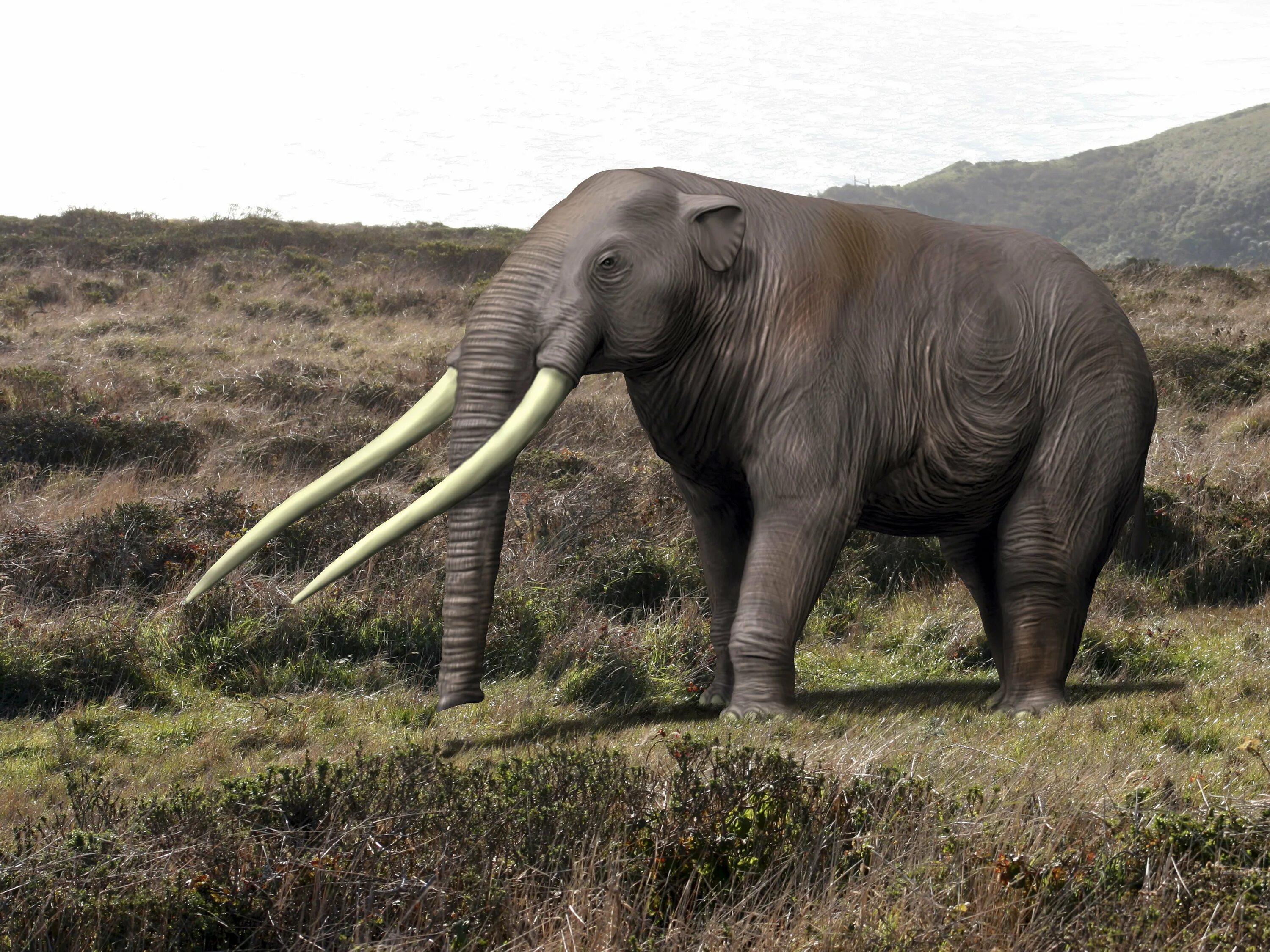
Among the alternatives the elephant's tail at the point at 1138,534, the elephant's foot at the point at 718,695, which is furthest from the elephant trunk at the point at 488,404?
the elephant's tail at the point at 1138,534

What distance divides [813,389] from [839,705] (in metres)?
1.66

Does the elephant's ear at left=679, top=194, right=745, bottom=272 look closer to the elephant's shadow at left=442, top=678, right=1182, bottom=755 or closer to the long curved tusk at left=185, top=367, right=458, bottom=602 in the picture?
the long curved tusk at left=185, top=367, right=458, bottom=602

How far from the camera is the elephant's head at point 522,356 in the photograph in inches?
206

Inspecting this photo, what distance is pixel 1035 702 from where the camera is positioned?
6.33 metres

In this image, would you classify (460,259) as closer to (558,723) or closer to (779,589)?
(558,723)

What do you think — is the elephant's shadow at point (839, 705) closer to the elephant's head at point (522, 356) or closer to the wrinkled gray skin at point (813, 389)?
the wrinkled gray skin at point (813, 389)

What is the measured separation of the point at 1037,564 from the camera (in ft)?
20.3

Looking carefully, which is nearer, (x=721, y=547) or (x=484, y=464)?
(x=484, y=464)

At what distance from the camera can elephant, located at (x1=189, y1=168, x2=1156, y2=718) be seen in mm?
5305

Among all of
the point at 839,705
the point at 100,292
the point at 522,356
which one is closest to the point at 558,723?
the point at 839,705

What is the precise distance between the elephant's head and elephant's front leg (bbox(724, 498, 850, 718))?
0.83 metres

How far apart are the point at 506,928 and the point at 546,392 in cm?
218

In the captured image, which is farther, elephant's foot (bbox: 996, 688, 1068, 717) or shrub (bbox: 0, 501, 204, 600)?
shrub (bbox: 0, 501, 204, 600)

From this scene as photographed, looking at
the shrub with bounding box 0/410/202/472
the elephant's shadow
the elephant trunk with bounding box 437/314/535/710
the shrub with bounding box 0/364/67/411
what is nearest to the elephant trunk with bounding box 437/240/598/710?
the elephant trunk with bounding box 437/314/535/710
